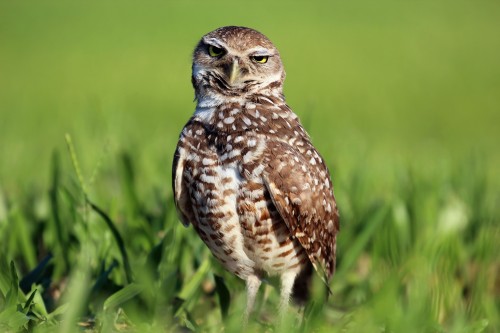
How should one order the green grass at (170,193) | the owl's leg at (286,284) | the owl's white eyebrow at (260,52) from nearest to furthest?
the green grass at (170,193) < the owl's white eyebrow at (260,52) < the owl's leg at (286,284)

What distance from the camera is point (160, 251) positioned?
12.3ft

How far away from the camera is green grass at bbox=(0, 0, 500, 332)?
3418 mm

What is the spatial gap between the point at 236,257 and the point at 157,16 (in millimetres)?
13204

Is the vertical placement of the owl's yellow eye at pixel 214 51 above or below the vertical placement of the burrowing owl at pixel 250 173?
above

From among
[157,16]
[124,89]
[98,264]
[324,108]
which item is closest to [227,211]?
[98,264]

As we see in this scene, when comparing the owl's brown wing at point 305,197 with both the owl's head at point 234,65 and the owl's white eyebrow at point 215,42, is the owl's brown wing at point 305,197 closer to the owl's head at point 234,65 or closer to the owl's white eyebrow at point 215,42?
the owl's head at point 234,65

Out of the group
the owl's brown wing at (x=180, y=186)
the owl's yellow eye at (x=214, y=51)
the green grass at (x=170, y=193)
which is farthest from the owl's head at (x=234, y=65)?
the green grass at (x=170, y=193)

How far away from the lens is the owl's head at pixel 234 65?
361 centimetres

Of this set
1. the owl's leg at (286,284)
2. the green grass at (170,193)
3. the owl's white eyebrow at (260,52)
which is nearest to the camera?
the green grass at (170,193)

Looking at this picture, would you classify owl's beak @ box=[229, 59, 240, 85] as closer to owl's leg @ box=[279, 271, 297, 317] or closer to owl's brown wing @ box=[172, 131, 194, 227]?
owl's brown wing @ box=[172, 131, 194, 227]

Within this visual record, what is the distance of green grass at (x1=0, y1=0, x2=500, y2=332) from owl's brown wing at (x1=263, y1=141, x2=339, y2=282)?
22cm

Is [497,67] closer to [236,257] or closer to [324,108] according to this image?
[324,108]

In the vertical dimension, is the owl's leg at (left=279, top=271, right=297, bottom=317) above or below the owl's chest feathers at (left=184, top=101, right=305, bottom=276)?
below

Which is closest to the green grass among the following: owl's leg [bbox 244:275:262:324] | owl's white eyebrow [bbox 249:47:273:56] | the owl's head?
owl's leg [bbox 244:275:262:324]
